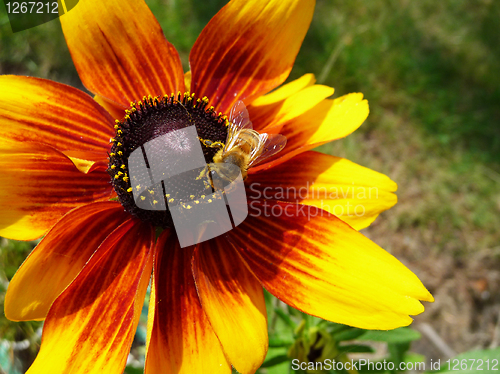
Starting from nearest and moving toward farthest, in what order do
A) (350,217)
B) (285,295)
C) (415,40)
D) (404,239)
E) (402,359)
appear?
(285,295) < (350,217) < (402,359) < (404,239) < (415,40)

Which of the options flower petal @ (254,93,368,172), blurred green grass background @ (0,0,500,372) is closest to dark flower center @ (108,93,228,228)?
flower petal @ (254,93,368,172)

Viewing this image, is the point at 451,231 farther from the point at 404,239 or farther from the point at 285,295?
the point at 285,295

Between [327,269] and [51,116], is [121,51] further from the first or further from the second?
[327,269]

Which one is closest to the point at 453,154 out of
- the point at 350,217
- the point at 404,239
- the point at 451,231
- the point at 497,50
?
the point at 451,231

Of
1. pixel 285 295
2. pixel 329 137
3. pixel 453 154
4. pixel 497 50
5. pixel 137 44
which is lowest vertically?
pixel 453 154

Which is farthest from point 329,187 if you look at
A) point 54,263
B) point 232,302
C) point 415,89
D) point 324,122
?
point 415,89

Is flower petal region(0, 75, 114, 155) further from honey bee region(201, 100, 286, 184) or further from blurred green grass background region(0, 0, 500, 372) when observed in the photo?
blurred green grass background region(0, 0, 500, 372)
